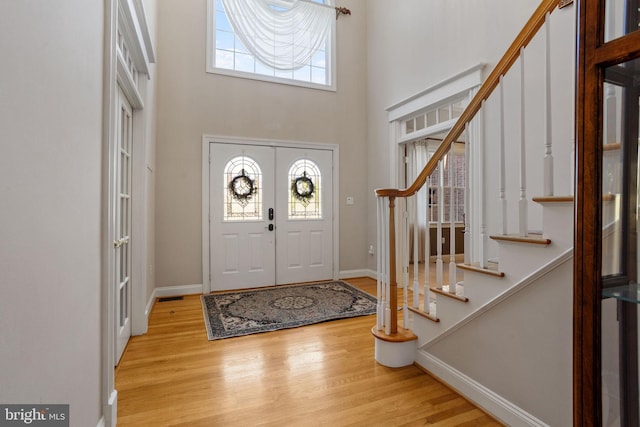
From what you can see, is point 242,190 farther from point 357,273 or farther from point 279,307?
point 357,273

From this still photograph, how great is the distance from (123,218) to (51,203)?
1.79 metres

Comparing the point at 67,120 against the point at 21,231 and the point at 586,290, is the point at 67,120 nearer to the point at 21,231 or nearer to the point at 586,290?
the point at 21,231

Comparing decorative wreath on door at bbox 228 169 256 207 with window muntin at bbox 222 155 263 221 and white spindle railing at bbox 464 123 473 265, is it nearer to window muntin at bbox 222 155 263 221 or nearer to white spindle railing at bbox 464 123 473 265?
window muntin at bbox 222 155 263 221

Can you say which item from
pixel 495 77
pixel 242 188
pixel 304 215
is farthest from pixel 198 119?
pixel 495 77

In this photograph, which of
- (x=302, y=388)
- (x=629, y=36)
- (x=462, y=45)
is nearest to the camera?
(x=629, y=36)

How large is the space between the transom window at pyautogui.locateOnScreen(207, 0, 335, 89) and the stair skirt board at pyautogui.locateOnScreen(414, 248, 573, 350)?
4.02 m

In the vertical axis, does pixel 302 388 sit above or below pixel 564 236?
below

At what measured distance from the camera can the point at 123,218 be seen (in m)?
2.59

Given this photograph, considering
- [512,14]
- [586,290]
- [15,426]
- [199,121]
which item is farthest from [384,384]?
[199,121]

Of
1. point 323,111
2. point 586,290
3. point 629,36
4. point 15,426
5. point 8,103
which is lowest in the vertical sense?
point 15,426

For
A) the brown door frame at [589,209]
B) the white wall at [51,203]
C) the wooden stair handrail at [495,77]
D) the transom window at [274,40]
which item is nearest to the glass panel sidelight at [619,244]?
the brown door frame at [589,209]

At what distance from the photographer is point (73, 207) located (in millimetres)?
1157

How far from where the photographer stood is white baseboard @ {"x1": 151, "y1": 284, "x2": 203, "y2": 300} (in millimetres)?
4016

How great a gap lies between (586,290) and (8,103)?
149cm
